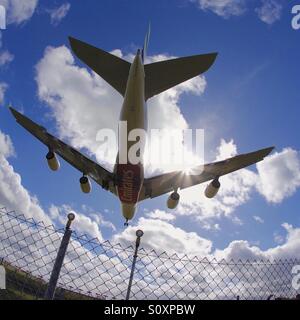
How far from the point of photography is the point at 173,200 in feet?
81.7

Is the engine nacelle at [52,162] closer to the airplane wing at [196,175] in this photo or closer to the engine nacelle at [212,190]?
the airplane wing at [196,175]

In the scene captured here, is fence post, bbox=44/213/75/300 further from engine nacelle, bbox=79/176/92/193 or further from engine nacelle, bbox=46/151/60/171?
engine nacelle, bbox=79/176/92/193

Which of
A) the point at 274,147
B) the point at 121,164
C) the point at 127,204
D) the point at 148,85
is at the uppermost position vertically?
the point at 148,85

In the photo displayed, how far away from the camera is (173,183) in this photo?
26234mm

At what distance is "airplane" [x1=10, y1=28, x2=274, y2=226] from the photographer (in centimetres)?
2166

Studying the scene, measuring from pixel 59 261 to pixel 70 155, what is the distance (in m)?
19.4

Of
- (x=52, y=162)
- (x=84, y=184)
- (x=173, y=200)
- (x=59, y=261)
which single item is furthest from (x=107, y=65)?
(x=59, y=261)

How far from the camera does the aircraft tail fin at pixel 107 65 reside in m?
25.7

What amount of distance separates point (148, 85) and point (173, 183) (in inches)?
276

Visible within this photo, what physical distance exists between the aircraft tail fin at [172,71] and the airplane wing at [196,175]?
5899 millimetres

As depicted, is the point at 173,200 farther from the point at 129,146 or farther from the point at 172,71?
the point at 172,71
